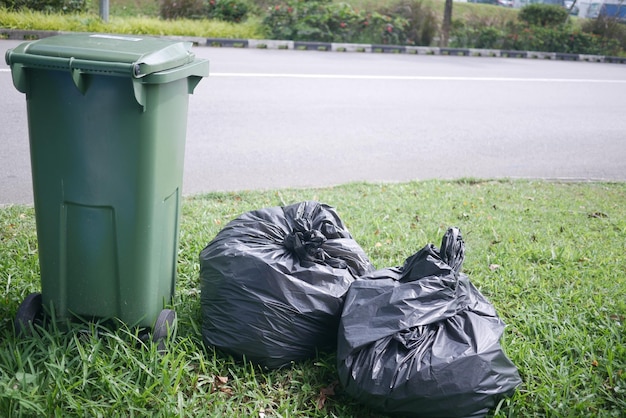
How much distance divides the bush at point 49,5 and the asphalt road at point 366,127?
9.04ft

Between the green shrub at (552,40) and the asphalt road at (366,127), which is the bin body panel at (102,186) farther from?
the green shrub at (552,40)

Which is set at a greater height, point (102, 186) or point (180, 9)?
point (180, 9)

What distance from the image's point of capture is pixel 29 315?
2641 mm

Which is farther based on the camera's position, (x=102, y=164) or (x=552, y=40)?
(x=552, y=40)

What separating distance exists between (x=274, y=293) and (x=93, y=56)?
116 centimetres

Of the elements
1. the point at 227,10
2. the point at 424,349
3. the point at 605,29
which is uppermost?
the point at 605,29

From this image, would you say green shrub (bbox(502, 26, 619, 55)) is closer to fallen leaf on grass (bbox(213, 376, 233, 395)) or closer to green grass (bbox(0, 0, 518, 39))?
green grass (bbox(0, 0, 518, 39))

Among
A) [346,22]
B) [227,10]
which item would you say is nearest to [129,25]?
[227,10]

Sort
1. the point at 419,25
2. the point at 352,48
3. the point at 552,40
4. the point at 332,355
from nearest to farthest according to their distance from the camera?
the point at 332,355 < the point at 352,48 < the point at 419,25 < the point at 552,40

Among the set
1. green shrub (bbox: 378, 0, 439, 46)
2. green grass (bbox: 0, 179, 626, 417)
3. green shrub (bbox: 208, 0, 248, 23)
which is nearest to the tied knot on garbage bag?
green grass (bbox: 0, 179, 626, 417)

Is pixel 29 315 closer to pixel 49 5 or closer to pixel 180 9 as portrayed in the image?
pixel 49 5

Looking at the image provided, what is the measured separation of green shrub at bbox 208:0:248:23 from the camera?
1490 centimetres

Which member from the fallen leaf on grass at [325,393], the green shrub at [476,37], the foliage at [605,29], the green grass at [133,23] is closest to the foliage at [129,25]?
the green grass at [133,23]

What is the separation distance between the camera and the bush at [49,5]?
491 inches
